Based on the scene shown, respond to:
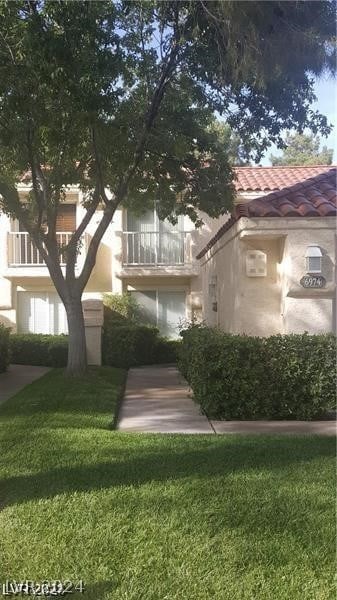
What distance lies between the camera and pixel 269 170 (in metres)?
19.5

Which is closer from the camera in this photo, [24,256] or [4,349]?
[4,349]

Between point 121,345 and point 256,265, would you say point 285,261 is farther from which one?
point 121,345

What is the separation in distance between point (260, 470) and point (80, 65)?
5.47 m

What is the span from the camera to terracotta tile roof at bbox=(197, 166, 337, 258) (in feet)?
31.3

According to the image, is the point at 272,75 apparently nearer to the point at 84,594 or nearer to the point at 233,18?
the point at 233,18

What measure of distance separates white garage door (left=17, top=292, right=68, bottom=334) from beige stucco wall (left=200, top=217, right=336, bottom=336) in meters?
10.4

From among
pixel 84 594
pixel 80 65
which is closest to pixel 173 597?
pixel 84 594

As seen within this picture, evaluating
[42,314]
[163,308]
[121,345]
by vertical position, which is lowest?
[121,345]

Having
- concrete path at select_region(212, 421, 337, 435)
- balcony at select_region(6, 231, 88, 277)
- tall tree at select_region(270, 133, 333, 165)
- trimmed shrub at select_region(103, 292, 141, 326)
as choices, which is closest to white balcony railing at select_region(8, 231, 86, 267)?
balcony at select_region(6, 231, 88, 277)

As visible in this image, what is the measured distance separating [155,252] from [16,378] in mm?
7678

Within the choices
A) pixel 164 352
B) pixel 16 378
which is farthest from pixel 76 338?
pixel 164 352

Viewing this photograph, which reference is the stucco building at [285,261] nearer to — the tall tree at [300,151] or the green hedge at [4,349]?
the green hedge at [4,349]

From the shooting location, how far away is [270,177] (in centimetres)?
1847

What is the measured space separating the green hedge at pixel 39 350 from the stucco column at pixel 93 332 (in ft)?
4.00
